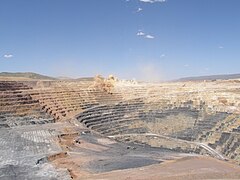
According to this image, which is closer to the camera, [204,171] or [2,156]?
[204,171]

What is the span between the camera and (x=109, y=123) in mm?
34344

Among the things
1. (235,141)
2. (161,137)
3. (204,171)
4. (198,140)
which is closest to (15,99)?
(161,137)

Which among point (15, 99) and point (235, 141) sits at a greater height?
point (15, 99)

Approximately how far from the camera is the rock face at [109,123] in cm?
2122

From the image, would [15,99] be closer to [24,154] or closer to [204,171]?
[24,154]

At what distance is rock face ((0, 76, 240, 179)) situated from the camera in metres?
21.2

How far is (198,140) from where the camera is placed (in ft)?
107

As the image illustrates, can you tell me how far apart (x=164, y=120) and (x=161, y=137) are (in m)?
4.30

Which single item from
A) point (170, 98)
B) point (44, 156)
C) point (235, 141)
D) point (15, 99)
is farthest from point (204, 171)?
point (170, 98)

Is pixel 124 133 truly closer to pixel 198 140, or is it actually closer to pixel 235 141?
pixel 198 140

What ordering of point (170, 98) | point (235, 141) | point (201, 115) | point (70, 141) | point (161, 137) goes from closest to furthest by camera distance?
point (70, 141) < point (235, 141) < point (161, 137) < point (201, 115) < point (170, 98)

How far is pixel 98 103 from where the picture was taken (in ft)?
138

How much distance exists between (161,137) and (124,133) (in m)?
3.33

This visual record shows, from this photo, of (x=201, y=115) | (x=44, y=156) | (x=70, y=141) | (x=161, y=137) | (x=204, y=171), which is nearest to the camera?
(x=204, y=171)
